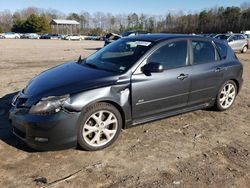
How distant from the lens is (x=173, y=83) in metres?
5.07

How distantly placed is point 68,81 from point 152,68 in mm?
1269

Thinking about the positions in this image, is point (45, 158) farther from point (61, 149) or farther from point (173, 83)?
point (173, 83)

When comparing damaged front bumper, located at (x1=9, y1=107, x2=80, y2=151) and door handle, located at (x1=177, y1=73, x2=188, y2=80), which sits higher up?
door handle, located at (x1=177, y1=73, x2=188, y2=80)

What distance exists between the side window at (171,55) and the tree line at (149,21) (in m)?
94.0

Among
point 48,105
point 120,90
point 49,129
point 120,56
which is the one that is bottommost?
point 49,129

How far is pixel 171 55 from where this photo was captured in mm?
5188

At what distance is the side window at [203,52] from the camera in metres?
5.54

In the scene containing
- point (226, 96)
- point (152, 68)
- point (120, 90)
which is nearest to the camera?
point (120, 90)

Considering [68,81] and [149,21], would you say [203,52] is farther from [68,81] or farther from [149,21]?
[149,21]

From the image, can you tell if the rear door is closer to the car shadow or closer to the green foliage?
the car shadow

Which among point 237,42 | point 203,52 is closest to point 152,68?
point 203,52

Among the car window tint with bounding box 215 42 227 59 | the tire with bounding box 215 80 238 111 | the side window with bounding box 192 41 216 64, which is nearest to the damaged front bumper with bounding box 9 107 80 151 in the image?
the side window with bounding box 192 41 216 64

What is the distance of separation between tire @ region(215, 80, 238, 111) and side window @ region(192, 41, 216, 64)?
2.24 ft

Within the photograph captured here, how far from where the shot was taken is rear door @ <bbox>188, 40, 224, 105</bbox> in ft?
17.9
